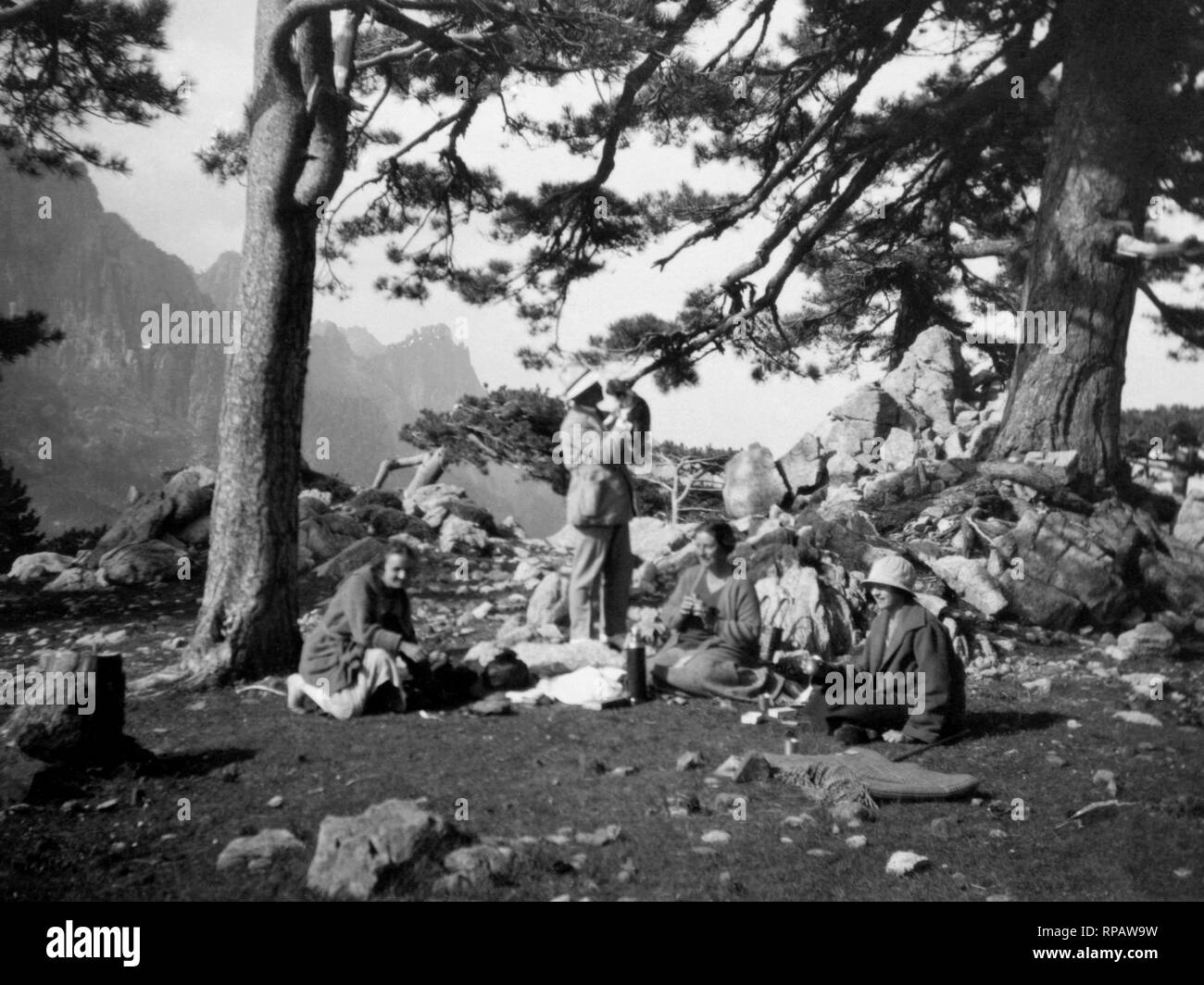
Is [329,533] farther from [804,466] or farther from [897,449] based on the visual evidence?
[897,449]

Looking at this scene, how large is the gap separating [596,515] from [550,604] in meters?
1.65

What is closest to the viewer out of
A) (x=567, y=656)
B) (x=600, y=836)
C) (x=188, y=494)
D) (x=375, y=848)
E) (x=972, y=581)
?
(x=375, y=848)

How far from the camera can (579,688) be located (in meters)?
6.60

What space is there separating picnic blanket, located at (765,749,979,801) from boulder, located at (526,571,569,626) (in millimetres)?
3810

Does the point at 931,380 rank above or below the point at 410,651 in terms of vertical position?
above

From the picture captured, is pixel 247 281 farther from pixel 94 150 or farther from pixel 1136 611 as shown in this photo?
pixel 1136 611

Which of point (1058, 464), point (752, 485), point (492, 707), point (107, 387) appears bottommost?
point (492, 707)

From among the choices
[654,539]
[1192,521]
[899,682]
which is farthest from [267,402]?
[1192,521]

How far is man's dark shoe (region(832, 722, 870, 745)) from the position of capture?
18.2 ft

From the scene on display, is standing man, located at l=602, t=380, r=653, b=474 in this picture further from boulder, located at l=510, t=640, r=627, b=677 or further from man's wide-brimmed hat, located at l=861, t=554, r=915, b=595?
man's wide-brimmed hat, located at l=861, t=554, r=915, b=595

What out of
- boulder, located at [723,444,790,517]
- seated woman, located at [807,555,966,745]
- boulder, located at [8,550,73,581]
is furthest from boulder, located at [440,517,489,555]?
seated woman, located at [807,555,966,745]

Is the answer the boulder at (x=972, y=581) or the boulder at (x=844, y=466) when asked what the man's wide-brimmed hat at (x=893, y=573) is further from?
the boulder at (x=844, y=466)

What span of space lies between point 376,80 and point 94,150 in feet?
11.3

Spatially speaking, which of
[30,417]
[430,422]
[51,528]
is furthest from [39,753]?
[30,417]
